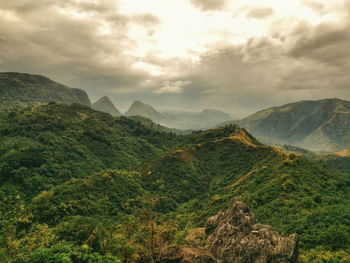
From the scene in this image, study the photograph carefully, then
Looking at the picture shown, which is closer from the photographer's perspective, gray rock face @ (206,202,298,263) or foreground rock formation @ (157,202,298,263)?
foreground rock formation @ (157,202,298,263)

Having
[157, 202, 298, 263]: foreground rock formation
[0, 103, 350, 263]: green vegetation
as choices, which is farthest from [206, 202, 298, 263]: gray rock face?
[0, 103, 350, 263]: green vegetation

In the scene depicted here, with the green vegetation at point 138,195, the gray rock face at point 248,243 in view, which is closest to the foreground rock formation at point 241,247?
the gray rock face at point 248,243

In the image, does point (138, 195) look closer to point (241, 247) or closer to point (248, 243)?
point (241, 247)

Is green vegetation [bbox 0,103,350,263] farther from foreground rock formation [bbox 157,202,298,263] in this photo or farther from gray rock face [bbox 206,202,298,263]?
gray rock face [bbox 206,202,298,263]

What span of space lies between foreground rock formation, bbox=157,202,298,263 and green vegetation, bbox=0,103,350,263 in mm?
4917

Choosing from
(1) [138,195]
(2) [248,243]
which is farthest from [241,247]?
(1) [138,195]

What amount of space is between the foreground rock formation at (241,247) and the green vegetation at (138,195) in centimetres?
492

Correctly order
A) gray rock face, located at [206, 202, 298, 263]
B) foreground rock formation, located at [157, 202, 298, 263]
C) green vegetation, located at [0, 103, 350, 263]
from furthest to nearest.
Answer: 1. green vegetation, located at [0, 103, 350, 263]
2. gray rock face, located at [206, 202, 298, 263]
3. foreground rock formation, located at [157, 202, 298, 263]

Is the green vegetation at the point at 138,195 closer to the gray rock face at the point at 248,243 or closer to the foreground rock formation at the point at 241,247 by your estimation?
the foreground rock formation at the point at 241,247

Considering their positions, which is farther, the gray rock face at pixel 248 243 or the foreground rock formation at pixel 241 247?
the gray rock face at pixel 248 243

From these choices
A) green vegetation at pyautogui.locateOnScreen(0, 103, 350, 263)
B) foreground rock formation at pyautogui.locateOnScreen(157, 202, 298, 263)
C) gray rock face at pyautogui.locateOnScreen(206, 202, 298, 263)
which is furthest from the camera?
green vegetation at pyautogui.locateOnScreen(0, 103, 350, 263)

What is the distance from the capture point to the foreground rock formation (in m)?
48.4

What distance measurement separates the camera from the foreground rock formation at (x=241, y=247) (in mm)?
48375

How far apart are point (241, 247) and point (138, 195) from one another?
78.6 meters
